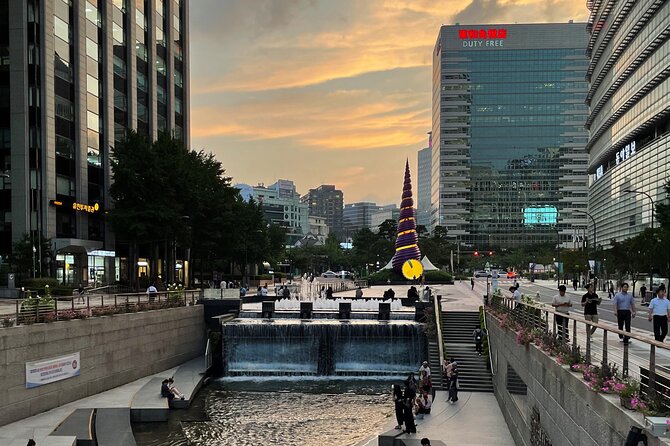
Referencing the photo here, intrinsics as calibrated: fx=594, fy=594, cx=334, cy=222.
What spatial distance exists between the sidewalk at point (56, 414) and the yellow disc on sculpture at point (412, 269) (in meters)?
51.7

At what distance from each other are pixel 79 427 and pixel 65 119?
43442mm

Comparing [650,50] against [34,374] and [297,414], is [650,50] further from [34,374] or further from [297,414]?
[34,374]

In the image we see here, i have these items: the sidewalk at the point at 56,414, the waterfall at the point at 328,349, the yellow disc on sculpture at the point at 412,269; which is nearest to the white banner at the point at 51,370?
the sidewalk at the point at 56,414

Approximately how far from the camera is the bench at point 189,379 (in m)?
27.5

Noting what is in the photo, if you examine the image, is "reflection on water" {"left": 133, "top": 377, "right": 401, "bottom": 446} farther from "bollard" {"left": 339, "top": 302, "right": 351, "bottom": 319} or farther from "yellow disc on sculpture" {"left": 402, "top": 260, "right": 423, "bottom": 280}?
"yellow disc on sculpture" {"left": 402, "top": 260, "right": 423, "bottom": 280}

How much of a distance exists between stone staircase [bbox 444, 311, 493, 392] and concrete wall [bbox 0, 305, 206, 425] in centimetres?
1690

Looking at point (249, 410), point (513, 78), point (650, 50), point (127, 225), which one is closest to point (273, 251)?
point (127, 225)

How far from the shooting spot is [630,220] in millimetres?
87500

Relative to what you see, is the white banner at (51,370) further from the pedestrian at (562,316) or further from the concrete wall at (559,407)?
the pedestrian at (562,316)

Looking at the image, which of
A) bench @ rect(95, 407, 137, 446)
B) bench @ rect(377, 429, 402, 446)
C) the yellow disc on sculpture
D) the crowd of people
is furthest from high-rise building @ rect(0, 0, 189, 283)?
bench @ rect(377, 429, 402, 446)

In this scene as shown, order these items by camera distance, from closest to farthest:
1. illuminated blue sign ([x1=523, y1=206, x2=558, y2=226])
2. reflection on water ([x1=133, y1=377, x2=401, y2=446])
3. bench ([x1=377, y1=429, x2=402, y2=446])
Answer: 1. bench ([x1=377, y1=429, x2=402, y2=446])
2. reflection on water ([x1=133, y1=377, x2=401, y2=446])
3. illuminated blue sign ([x1=523, y1=206, x2=558, y2=226])

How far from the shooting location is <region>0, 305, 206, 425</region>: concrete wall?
76.7 ft

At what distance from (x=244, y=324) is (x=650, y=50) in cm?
6592

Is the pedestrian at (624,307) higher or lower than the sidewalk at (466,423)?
higher
